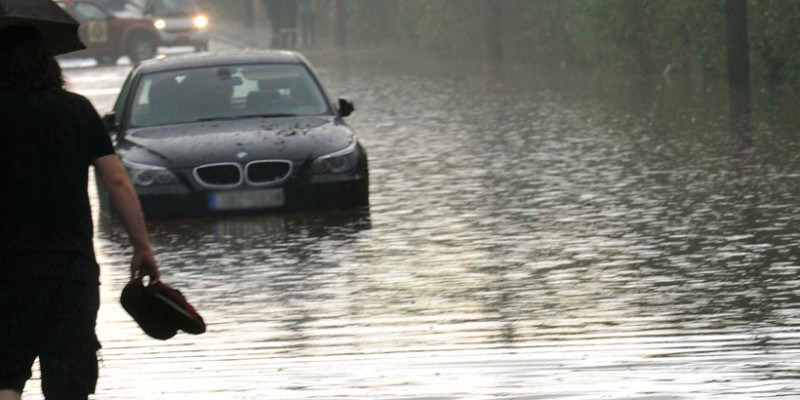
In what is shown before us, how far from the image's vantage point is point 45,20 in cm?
583

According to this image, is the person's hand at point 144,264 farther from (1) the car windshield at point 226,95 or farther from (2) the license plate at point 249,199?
(1) the car windshield at point 226,95

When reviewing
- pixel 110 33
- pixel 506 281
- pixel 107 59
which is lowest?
pixel 107 59

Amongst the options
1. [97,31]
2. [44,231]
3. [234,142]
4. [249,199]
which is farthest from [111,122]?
[97,31]

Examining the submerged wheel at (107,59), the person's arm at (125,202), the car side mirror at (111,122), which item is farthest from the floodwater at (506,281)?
the submerged wheel at (107,59)

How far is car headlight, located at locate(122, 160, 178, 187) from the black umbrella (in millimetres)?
7624

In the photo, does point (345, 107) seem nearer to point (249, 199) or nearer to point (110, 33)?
point (249, 199)

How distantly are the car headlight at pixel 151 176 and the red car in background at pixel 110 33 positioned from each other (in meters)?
31.4

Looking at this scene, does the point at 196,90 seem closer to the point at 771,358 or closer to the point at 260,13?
the point at 771,358

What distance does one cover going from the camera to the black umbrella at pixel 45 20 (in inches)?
225

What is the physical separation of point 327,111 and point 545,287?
198 inches

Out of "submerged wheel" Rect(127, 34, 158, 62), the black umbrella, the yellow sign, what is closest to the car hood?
the black umbrella

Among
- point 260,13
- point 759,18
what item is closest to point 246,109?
point 759,18

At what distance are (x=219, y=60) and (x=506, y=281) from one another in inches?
224

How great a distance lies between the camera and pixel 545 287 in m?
10.3
